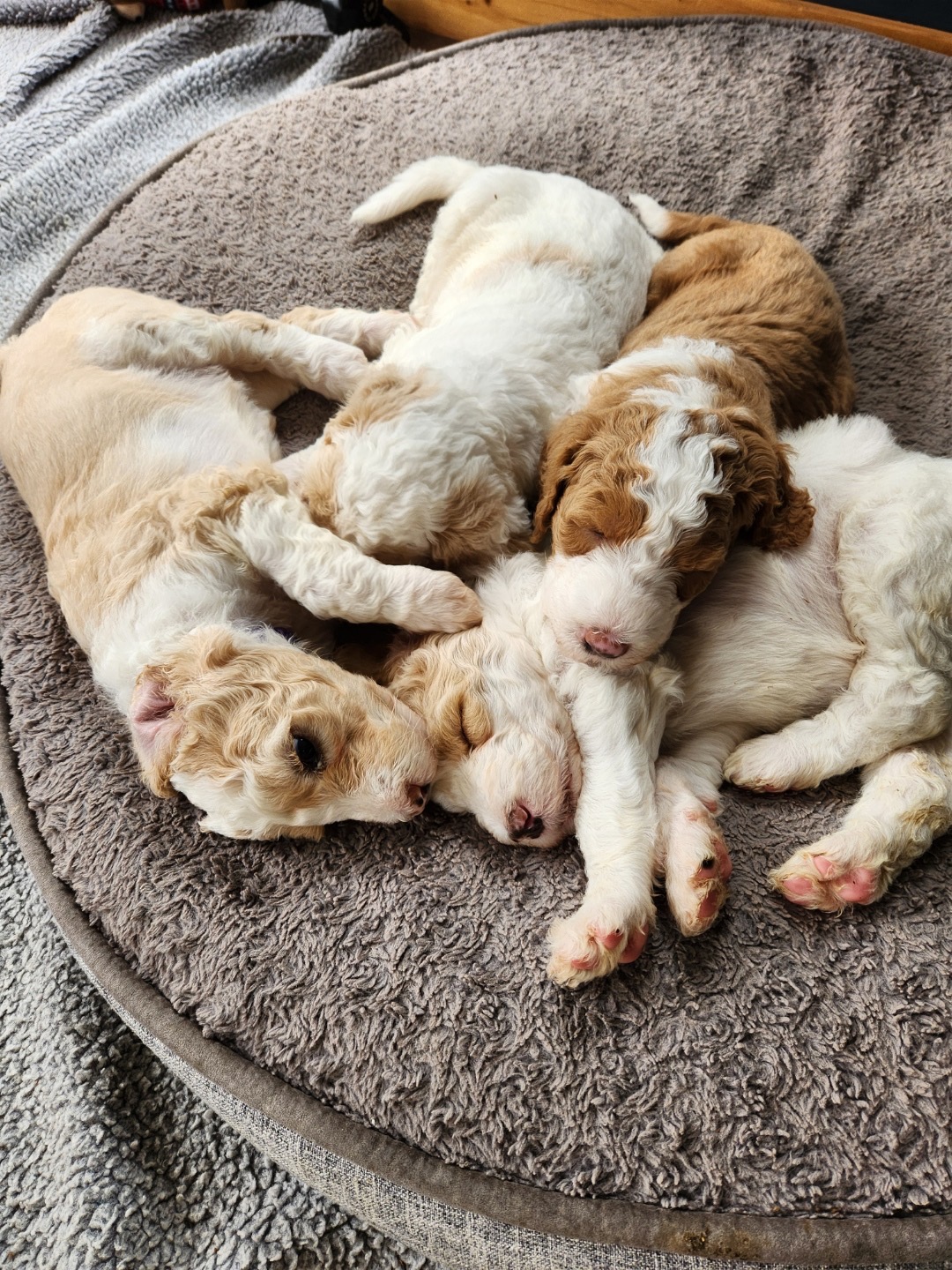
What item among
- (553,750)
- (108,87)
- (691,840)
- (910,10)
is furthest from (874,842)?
(108,87)

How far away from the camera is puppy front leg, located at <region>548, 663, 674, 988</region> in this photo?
167 centimetres

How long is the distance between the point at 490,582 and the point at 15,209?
3.08 meters

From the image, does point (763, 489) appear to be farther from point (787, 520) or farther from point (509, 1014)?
point (509, 1014)

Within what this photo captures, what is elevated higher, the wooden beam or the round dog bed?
the wooden beam

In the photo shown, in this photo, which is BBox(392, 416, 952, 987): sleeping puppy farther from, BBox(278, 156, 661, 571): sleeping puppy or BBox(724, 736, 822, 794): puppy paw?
BBox(278, 156, 661, 571): sleeping puppy

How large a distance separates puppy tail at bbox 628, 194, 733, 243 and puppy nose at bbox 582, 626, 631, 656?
168 centimetres

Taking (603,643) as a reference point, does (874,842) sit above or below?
below

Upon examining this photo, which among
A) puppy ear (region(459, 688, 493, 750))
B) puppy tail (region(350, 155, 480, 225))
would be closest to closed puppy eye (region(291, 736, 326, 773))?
puppy ear (region(459, 688, 493, 750))

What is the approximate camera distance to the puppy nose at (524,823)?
1829 mm

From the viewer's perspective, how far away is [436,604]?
2039mm

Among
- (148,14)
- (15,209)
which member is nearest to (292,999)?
(15,209)

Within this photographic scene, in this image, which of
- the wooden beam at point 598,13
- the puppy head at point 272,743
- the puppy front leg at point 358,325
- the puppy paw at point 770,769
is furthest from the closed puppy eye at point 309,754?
the wooden beam at point 598,13

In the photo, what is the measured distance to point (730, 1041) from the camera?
1.66 metres

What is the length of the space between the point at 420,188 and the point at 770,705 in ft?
6.78
